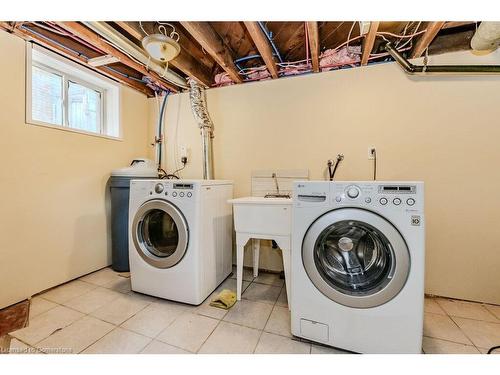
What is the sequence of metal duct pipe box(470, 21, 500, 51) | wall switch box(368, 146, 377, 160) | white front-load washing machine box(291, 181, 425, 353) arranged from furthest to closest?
wall switch box(368, 146, 377, 160)
metal duct pipe box(470, 21, 500, 51)
white front-load washing machine box(291, 181, 425, 353)

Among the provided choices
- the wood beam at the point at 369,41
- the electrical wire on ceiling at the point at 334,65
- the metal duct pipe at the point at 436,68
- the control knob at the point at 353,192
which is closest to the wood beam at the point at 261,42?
the electrical wire on ceiling at the point at 334,65

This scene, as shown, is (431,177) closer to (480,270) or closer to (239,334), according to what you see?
(480,270)

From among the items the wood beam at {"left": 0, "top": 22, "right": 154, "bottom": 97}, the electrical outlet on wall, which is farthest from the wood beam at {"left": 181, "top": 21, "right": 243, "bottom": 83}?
the wood beam at {"left": 0, "top": 22, "right": 154, "bottom": 97}

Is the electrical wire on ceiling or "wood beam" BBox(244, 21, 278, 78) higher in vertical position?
the electrical wire on ceiling

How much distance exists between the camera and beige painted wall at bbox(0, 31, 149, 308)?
152 centimetres

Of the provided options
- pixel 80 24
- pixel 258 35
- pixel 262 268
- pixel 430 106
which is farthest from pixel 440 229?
pixel 80 24

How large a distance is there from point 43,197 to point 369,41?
293 centimetres

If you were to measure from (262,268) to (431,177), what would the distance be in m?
1.78

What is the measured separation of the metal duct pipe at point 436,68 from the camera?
156cm

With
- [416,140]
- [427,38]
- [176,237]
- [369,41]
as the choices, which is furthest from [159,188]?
[427,38]

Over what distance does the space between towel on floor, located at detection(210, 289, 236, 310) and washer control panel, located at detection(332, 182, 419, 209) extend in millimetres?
1131

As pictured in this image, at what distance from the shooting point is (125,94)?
8.02 feet

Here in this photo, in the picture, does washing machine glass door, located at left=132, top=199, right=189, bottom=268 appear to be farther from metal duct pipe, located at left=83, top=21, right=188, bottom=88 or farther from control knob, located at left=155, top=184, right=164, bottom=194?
metal duct pipe, located at left=83, top=21, right=188, bottom=88

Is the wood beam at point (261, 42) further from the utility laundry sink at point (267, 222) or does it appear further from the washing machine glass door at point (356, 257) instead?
the washing machine glass door at point (356, 257)
